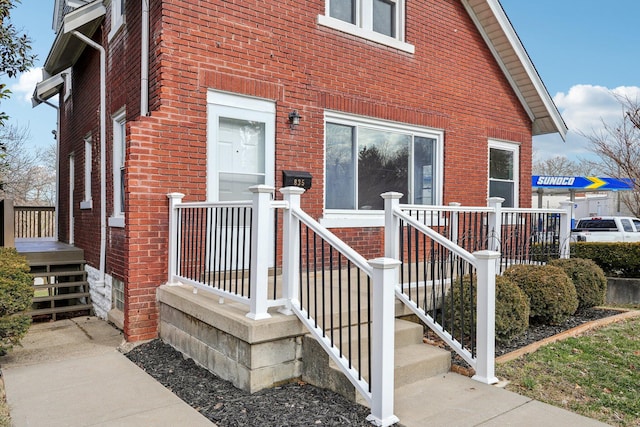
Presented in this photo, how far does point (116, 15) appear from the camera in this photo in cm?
688

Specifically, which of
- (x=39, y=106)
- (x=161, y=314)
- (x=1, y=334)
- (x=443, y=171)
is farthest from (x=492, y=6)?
(x=39, y=106)

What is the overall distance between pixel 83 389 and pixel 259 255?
196 centimetres

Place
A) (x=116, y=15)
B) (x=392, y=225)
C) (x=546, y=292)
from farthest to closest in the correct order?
(x=116, y=15) < (x=546, y=292) < (x=392, y=225)

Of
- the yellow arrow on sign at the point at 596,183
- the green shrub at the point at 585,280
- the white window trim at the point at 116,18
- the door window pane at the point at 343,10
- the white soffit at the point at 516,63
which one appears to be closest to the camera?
the green shrub at the point at 585,280

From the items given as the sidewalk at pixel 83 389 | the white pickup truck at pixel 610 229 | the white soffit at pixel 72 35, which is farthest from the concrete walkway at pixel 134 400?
the white pickup truck at pixel 610 229

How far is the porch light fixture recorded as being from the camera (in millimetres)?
6259

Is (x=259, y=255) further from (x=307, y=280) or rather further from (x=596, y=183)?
(x=596, y=183)

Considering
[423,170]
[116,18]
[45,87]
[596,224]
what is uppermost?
[116,18]

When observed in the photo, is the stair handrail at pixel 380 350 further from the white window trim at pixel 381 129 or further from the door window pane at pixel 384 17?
the door window pane at pixel 384 17

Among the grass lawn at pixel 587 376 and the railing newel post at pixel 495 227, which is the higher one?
the railing newel post at pixel 495 227

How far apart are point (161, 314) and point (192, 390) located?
61.9 inches

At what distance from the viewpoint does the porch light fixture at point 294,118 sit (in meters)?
6.26

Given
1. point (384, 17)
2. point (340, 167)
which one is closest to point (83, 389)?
point (340, 167)

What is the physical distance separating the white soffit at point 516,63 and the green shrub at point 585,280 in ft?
13.1
